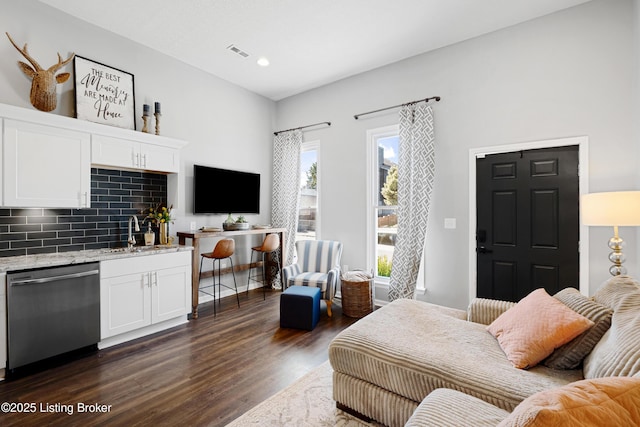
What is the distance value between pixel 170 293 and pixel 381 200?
2932mm

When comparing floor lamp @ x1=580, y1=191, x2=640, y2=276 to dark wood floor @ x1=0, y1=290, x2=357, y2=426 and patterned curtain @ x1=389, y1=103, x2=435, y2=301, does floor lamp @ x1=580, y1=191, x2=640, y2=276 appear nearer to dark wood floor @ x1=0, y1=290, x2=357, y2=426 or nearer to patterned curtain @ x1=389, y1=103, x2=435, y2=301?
patterned curtain @ x1=389, y1=103, x2=435, y2=301

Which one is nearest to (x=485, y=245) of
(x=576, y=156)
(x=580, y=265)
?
(x=580, y=265)

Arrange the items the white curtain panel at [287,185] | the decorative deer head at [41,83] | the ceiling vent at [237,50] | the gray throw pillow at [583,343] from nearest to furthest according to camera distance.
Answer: the gray throw pillow at [583,343] < the decorative deer head at [41,83] < the ceiling vent at [237,50] < the white curtain panel at [287,185]

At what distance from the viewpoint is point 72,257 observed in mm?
2709

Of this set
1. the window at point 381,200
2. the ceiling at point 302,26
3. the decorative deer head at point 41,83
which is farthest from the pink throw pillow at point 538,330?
the decorative deer head at point 41,83

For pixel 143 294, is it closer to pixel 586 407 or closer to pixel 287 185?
pixel 287 185

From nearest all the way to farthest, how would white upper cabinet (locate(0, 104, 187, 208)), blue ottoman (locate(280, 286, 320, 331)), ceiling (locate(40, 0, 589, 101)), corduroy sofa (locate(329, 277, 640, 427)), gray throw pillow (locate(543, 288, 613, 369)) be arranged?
corduroy sofa (locate(329, 277, 640, 427)) → gray throw pillow (locate(543, 288, 613, 369)) → white upper cabinet (locate(0, 104, 187, 208)) → ceiling (locate(40, 0, 589, 101)) → blue ottoman (locate(280, 286, 320, 331))

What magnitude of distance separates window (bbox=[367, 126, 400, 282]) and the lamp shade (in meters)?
2.13

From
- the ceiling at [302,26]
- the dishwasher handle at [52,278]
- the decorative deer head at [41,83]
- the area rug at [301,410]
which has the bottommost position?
the area rug at [301,410]

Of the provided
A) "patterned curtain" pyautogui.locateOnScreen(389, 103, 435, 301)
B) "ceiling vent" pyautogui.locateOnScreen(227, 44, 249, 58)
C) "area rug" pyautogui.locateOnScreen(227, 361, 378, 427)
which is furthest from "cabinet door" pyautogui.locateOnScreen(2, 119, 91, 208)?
"patterned curtain" pyautogui.locateOnScreen(389, 103, 435, 301)

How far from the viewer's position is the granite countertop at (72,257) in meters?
2.37

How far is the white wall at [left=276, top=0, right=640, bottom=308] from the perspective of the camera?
9.07ft

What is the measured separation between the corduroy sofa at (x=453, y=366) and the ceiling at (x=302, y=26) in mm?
2825

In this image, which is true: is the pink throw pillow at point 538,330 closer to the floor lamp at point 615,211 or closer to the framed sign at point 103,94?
the floor lamp at point 615,211
